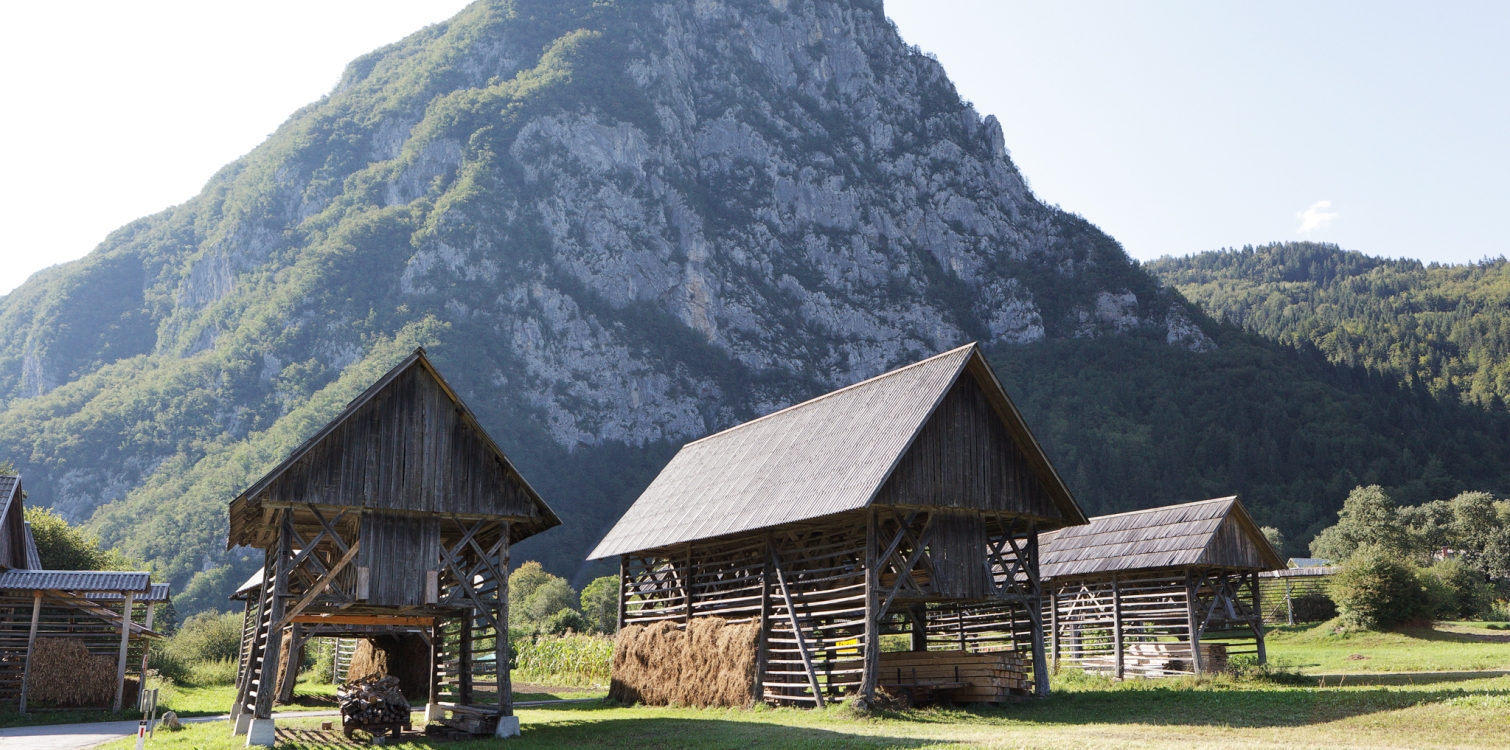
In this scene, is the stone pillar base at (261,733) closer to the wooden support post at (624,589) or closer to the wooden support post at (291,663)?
the wooden support post at (291,663)

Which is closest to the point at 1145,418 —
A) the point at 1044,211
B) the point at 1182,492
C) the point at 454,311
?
the point at 1182,492

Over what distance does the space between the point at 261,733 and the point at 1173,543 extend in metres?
23.7

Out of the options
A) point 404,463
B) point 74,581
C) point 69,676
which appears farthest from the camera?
Answer: point 69,676

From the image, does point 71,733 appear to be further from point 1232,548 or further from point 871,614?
point 1232,548

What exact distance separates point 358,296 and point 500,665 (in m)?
118

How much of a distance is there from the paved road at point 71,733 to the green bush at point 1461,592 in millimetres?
45170

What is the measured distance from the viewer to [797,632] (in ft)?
80.9

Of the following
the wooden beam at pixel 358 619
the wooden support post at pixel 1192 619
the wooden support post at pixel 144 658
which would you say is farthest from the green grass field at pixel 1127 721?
the wooden support post at pixel 144 658

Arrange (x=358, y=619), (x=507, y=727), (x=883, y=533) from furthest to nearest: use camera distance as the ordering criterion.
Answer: (x=883, y=533), (x=358, y=619), (x=507, y=727)

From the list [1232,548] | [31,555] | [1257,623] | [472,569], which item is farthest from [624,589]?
[31,555]

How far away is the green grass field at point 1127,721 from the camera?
16797 mm

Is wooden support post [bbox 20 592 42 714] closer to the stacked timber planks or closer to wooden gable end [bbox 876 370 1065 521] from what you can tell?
the stacked timber planks

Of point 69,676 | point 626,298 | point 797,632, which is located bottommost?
point 69,676

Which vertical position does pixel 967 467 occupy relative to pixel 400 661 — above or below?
above
